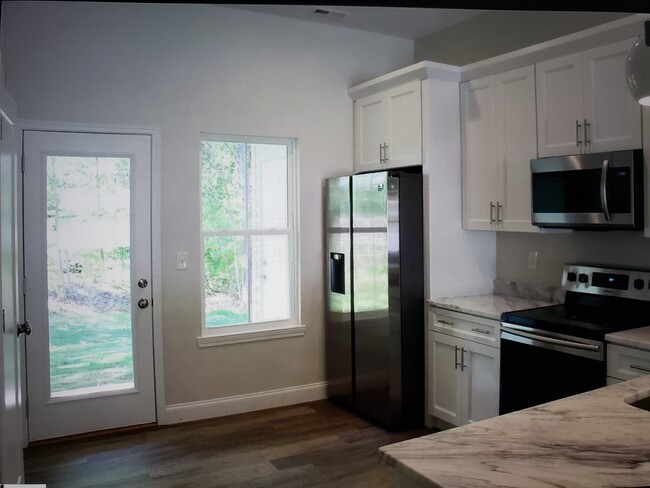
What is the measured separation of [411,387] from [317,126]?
209 centimetres

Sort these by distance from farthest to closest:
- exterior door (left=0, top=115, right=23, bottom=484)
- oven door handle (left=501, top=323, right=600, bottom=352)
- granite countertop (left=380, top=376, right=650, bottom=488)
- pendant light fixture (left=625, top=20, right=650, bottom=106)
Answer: oven door handle (left=501, top=323, right=600, bottom=352), exterior door (left=0, top=115, right=23, bottom=484), pendant light fixture (left=625, top=20, right=650, bottom=106), granite countertop (left=380, top=376, right=650, bottom=488)

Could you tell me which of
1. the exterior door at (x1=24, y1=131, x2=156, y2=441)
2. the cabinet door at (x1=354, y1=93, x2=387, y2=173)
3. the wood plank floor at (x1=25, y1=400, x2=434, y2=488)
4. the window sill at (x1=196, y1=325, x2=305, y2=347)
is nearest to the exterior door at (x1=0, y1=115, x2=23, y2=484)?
the wood plank floor at (x1=25, y1=400, x2=434, y2=488)

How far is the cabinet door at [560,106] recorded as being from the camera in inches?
124

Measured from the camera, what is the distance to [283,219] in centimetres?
439

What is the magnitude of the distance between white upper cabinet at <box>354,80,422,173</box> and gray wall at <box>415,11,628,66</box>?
71cm

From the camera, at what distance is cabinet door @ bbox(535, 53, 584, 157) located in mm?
3150

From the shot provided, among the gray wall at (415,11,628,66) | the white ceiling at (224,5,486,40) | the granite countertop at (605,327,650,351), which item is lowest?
the granite countertop at (605,327,650,351)

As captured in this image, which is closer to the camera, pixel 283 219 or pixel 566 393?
pixel 566 393

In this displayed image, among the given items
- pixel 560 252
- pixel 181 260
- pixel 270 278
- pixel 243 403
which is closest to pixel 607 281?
pixel 560 252

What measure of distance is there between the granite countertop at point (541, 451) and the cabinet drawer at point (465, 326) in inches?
64.8

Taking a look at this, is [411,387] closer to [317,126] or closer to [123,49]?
[317,126]

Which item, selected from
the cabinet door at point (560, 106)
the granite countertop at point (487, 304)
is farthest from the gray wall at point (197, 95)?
the cabinet door at point (560, 106)

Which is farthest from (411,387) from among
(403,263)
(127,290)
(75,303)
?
(75,303)

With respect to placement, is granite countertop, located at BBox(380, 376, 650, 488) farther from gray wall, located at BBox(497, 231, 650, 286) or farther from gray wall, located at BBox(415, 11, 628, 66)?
gray wall, located at BBox(415, 11, 628, 66)
